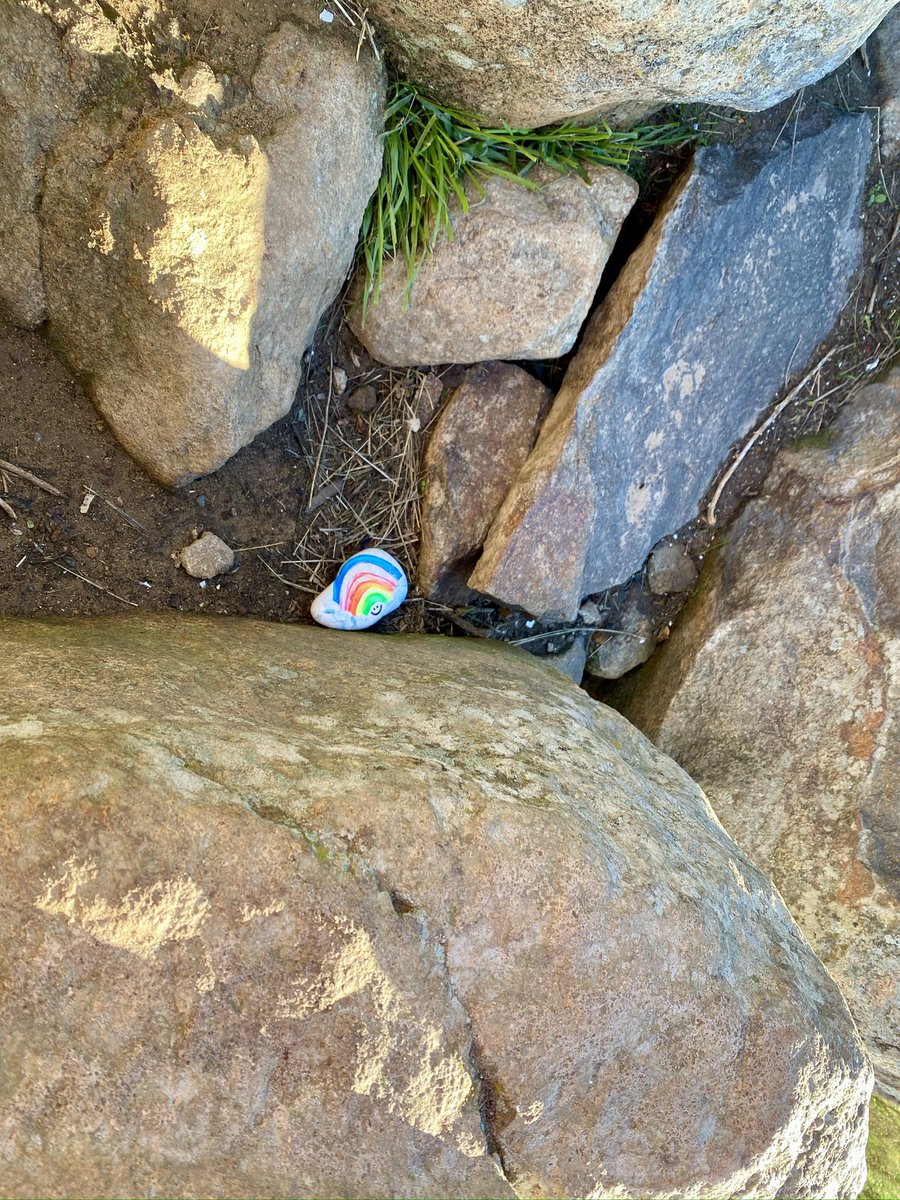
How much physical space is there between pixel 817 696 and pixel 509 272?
5.14ft

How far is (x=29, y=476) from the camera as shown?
2.15 m

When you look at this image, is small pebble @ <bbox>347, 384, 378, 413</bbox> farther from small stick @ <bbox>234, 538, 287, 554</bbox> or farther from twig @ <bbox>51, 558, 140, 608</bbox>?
twig @ <bbox>51, 558, 140, 608</bbox>

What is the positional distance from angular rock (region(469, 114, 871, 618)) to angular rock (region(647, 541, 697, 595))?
106mm

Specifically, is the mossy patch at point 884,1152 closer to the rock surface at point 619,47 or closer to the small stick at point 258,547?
the small stick at point 258,547

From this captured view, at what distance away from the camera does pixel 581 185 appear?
7.64 ft

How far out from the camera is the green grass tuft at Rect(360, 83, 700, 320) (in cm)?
218

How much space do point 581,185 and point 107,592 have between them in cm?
176

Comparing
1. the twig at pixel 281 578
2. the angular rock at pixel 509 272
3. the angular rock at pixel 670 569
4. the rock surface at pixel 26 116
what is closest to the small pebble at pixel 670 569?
the angular rock at pixel 670 569

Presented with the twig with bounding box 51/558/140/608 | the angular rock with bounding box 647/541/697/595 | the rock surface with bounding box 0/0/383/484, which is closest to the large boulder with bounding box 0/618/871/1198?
the twig with bounding box 51/558/140/608

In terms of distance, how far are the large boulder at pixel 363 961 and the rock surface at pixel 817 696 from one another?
0.54 meters

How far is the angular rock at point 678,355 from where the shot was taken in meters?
2.41

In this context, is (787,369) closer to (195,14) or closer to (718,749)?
(718,749)

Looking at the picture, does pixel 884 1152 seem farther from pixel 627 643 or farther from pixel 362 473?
pixel 362 473

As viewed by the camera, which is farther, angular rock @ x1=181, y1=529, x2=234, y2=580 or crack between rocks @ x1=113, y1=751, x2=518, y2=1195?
angular rock @ x1=181, y1=529, x2=234, y2=580
